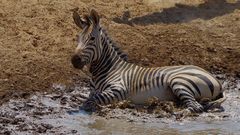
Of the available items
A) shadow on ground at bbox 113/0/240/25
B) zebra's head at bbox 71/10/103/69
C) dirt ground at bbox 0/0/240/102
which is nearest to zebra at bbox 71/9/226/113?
zebra's head at bbox 71/10/103/69

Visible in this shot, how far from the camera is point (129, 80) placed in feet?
38.6

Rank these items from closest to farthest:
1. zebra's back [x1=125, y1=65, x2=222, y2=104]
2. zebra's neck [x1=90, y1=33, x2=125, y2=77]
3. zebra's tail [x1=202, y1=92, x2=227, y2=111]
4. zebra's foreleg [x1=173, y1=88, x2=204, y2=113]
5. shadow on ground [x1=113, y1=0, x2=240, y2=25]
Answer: zebra's foreleg [x1=173, y1=88, x2=204, y2=113], zebra's tail [x1=202, y1=92, x2=227, y2=111], zebra's back [x1=125, y1=65, x2=222, y2=104], zebra's neck [x1=90, y1=33, x2=125, y2=77], shadow on ground [x1=113, y1=0, x2=240, y2=25]

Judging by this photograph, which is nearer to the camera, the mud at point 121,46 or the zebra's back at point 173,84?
the mud at point 121,46

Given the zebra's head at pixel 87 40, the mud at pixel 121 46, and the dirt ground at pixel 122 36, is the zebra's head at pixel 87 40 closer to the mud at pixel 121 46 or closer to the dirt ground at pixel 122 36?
the mud at pixel 121 46

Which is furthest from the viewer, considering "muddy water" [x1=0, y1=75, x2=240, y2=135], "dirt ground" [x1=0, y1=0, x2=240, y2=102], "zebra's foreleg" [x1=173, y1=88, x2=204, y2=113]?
"dirt ground" [x1=0, y1=0, x2=240, y2=102]

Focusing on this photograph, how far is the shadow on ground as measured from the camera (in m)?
15.6

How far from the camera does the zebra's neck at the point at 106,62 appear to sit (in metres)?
12.0

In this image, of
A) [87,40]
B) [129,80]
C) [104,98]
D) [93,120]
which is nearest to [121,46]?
[129,80]

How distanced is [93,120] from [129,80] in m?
1.29

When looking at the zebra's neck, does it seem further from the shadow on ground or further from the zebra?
the shadow on ground

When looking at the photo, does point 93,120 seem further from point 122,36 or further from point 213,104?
point 122,36

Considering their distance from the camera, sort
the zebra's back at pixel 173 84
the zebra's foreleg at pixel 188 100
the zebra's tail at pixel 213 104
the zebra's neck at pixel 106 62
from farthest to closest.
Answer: the zebra's neck at pixel 106 62 → the zebra's back at pixel 173 84 → the zebra's tail at pixel 213 104 → the zebra's foreleg at pixel 188 100

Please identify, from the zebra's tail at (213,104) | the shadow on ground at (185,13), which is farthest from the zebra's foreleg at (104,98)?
the shadow on ground at (185,13)

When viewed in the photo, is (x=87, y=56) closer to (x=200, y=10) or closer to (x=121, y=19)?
(x=121, y=19)
